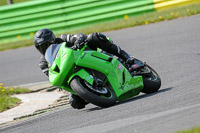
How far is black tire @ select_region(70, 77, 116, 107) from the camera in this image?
6387 millimetres

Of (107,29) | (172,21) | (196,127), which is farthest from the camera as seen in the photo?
(107,29)

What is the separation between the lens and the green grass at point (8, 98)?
902 centimetres

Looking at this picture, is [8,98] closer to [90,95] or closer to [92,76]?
[92,76]

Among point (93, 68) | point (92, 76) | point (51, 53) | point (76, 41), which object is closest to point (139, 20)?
point (76, 41)

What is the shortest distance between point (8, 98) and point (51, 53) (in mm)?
2851

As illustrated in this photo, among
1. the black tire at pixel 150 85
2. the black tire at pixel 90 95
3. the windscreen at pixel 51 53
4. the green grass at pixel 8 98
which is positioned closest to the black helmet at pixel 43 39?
the windscreen at pixel 51 53

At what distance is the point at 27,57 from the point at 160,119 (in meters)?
8.69

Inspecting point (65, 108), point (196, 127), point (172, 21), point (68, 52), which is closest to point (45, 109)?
point (65, 108)

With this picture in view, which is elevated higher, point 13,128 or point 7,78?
point 13,128

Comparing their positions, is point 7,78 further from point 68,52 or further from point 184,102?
point 184,102

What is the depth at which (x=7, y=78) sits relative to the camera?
470 inches

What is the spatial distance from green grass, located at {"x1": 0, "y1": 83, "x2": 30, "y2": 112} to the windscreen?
2269 mm

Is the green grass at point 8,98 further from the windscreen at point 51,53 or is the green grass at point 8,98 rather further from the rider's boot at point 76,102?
the windscreen at point 51,53

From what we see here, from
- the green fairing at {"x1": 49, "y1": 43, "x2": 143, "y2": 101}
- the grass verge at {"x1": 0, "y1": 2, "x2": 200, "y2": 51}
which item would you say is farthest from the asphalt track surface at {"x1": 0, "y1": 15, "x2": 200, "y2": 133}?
the grass verge at {"x1": 0, "y1": 2, "x2": 200, "y2": 51}
